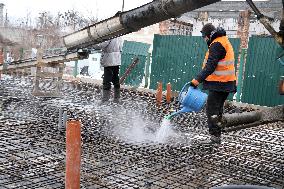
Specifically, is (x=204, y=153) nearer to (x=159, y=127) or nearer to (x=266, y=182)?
(x=266, y=182)

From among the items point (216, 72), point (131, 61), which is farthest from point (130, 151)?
point (131, 61)

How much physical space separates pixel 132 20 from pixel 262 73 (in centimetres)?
601

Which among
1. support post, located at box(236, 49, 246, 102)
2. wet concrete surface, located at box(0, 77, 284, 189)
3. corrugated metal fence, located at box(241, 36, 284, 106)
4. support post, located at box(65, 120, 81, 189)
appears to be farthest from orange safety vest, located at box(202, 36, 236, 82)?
support post, located at box(236, 49, 246, 102)

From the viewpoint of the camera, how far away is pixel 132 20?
5.68 metres

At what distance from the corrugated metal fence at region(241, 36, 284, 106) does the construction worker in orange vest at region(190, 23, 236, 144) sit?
4.82 meters

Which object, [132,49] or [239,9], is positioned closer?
[132,49]

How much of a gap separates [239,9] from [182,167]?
17.5m

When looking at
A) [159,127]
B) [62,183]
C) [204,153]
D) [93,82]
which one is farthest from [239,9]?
[62,183]

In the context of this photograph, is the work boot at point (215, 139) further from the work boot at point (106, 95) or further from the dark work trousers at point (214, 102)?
the work boot at point (106, 95)

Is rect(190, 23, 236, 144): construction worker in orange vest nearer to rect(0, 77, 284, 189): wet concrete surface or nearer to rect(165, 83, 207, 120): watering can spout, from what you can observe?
rect(165, 83, 207, 120): watering can spout

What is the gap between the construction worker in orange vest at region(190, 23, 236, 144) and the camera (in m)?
5.74

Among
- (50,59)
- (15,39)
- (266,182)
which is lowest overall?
(266,182)

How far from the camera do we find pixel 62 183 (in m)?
3.84

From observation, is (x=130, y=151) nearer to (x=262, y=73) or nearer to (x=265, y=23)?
(x=265, y=23)
